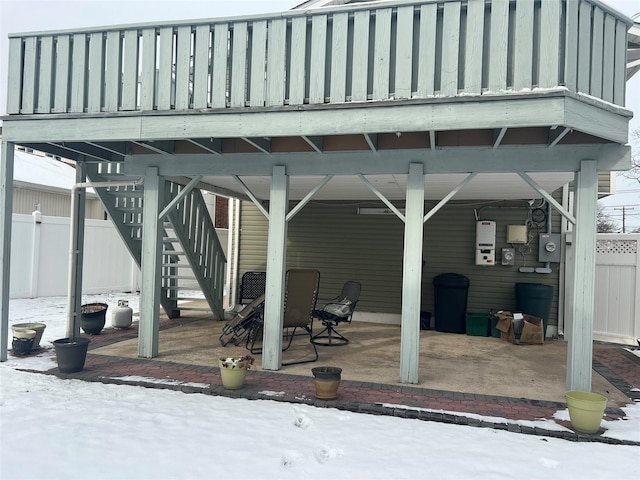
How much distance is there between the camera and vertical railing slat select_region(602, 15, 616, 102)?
4117 mm

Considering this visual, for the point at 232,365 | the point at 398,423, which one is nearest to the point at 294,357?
the point at 232,365

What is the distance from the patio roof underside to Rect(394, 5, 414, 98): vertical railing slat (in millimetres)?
164

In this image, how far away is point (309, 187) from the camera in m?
7.25

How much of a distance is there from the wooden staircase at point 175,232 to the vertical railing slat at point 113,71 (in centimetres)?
172

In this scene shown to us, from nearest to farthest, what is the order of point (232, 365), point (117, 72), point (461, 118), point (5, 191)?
point (461, 118)
point (232, 365)
point (117, 72)
point (5, 191)

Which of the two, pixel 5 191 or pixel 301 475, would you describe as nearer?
pixel 301 475

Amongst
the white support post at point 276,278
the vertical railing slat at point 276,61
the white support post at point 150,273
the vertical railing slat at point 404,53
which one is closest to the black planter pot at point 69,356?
the white support post at point 150,273

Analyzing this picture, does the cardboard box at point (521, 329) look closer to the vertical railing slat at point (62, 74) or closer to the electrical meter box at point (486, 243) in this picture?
the electrical meter box at point (486, 243)

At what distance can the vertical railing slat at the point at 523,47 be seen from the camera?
3.80 m

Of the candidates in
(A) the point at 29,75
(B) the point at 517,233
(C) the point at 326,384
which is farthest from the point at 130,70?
(B) the point at 517,233

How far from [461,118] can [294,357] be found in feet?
11.2

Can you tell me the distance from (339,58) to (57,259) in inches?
369

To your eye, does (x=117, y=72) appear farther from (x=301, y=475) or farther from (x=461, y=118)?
(x=301, y=475)

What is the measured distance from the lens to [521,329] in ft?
23.4
